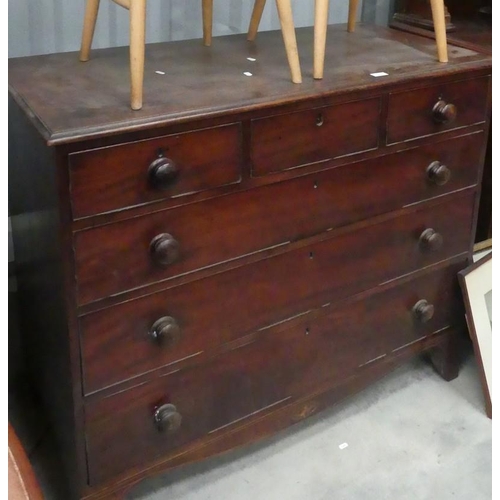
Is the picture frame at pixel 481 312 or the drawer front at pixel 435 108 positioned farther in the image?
the picture frame at pixel 481 312

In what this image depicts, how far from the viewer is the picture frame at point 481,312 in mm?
1837

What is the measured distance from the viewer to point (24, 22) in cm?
160

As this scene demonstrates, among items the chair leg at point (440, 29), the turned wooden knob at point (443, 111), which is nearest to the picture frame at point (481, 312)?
the turned wooden knob at point (443, 111)

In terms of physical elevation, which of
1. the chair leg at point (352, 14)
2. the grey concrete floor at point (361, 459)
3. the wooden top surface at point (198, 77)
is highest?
the chair leg at point (352, 14)

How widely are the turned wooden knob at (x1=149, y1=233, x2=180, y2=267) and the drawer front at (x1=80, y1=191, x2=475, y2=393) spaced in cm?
8

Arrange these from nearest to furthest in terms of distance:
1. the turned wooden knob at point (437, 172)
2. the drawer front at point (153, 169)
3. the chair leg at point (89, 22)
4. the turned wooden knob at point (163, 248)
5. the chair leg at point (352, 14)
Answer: the drawer front at point (153, 169) < the turned wooden knob at point (163, 248) < the chair leg at point (89, 22) < the turned wooden knob at point (437, 172) < the chair leg at point (352, 14)

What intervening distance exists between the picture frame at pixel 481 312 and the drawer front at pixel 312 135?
517 mm

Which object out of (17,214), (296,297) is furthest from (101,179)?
(296,297)

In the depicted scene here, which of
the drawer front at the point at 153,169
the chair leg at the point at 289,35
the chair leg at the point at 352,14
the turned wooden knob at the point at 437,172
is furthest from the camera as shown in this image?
the chair leg at the point at 352,14

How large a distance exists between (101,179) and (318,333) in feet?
2.21

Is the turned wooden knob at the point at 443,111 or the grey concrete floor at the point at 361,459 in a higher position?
the turned wooden knob at the point at 443,111

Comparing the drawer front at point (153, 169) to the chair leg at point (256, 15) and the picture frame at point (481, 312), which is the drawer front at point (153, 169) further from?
the picture frame at point (481, 312)

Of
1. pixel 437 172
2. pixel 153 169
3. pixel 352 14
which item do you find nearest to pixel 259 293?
pixel 153 169

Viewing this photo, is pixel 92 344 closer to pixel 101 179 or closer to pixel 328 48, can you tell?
pixel 101 179
